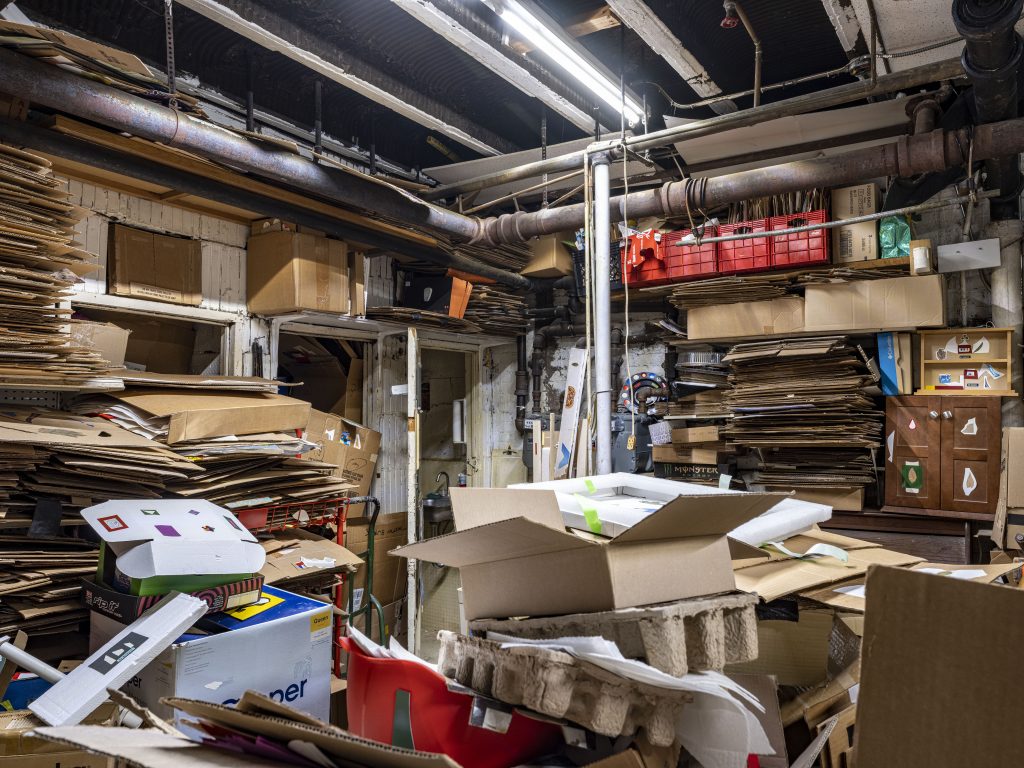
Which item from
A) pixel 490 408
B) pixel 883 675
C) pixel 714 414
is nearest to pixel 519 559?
pixel 883 675

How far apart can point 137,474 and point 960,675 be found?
2707 millimetres

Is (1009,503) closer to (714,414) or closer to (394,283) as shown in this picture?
(714,414)

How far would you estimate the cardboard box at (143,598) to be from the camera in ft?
6.97

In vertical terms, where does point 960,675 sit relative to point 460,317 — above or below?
below

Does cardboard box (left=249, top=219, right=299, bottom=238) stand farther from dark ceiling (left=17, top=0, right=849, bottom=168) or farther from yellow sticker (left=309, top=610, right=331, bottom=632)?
yellow sticker (left=309, top=610, right=331, bottom=632)

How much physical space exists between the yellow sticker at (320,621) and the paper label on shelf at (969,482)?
3.24m

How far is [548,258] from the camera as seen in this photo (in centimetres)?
507

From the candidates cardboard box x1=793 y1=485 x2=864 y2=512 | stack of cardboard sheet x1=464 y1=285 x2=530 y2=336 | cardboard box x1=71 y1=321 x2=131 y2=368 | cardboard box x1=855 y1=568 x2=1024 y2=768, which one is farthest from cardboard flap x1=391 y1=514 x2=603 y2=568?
stack of cardboard sheet x1=464 y1=285 x2=530 y2=336

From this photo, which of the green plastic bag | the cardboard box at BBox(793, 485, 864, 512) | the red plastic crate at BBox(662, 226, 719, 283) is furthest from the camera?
the red plastic crate at BBox(662, 226, 719, 283)

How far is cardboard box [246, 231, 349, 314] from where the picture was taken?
3693 mm

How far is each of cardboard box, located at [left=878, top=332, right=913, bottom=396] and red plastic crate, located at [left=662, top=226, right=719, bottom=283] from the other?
3.36 ft

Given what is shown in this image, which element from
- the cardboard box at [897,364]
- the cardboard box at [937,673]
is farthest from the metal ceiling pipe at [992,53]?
the cardboard box at [937,673]

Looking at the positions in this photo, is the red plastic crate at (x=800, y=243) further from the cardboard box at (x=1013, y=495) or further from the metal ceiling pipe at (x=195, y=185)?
the metal ceiling pipe at (x=195, y=185)

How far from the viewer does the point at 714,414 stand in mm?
4391
